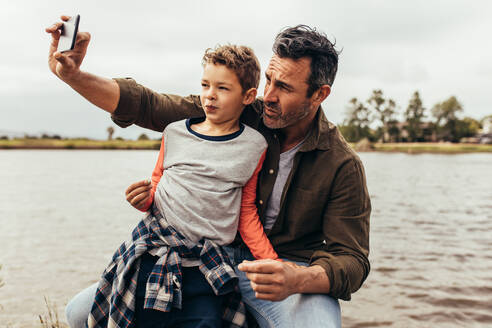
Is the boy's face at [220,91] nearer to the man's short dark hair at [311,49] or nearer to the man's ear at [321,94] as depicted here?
the man's short dark hair at [311,49]

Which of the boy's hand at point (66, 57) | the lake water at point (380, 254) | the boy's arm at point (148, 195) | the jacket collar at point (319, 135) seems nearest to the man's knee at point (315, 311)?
the jacket collar at point (319, 135)

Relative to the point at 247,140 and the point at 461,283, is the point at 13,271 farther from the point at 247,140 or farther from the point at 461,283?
the point at 461,283

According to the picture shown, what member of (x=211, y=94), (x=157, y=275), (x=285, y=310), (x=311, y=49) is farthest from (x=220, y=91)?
(x=285, y=310)

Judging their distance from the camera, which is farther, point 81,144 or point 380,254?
point 81,144

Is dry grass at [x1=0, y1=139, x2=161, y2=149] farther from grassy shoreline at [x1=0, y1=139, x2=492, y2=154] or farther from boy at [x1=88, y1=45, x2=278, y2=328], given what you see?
boy at [x1=88, y1=45, x2=278, y2=328]

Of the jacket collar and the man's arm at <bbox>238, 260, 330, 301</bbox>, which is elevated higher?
the jacket collar

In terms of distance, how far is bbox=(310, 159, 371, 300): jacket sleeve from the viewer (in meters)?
2.40

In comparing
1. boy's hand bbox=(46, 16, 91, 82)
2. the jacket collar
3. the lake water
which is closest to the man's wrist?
the jacket collar

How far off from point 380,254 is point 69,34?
9754 millimetres

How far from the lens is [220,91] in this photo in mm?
2377

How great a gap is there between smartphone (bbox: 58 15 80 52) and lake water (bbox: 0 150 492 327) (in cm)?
517

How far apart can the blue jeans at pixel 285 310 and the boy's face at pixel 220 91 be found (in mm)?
1041

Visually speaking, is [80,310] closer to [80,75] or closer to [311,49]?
[80,75]

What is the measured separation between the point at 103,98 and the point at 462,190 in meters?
25.6
